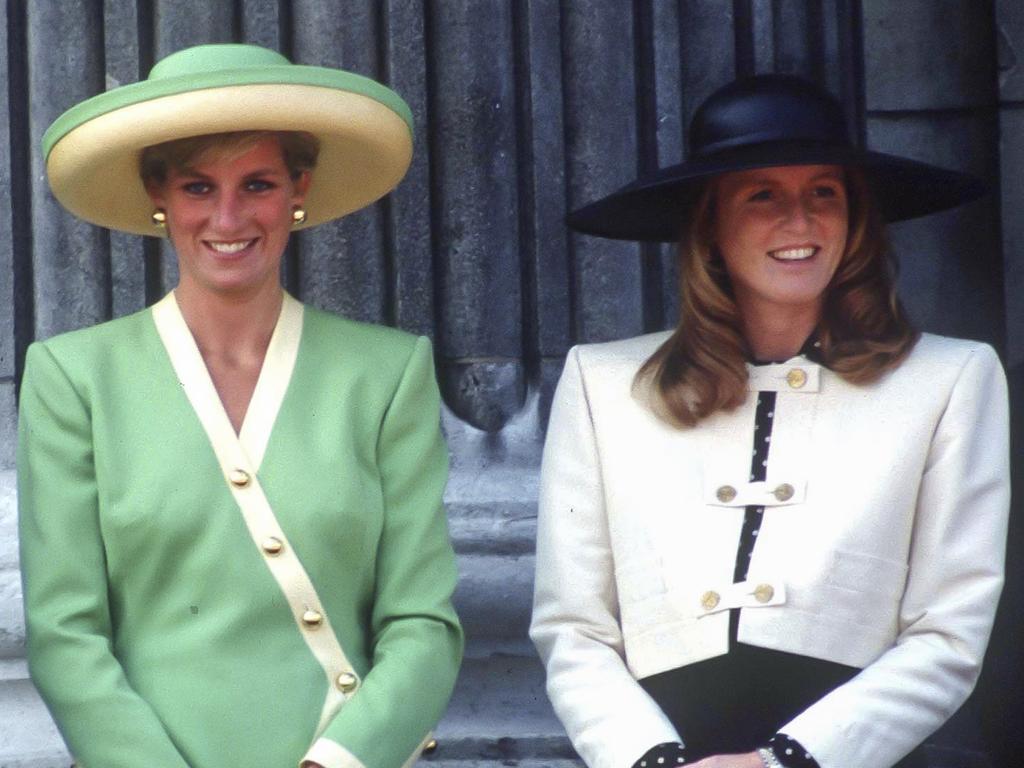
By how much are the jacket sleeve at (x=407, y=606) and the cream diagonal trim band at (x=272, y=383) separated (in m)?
0.19

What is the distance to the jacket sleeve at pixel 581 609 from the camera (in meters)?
3.85

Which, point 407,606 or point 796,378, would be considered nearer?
point 407,606

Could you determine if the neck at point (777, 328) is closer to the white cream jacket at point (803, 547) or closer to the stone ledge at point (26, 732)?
the white cream jacket at point (803, 547)

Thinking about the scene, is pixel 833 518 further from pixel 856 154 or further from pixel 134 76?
pixel 134 76

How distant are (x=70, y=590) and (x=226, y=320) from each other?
536mm

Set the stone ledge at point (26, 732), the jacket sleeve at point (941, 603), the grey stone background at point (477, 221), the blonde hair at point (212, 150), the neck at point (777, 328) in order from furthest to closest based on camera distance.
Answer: the grey stone background at point (477, 221), the stone ledge at point (26, 732), the neck at point (777, 328), the blonde hair at point (212, 150), the jacket sleeve at point (941, 603)

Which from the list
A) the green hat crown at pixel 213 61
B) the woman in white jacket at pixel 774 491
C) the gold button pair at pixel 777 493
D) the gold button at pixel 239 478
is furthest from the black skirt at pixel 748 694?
the green hat crown at pixel 213 61

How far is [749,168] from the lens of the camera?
3.96m

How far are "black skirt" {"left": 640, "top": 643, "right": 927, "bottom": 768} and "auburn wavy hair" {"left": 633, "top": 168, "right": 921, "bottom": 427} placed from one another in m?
0.43

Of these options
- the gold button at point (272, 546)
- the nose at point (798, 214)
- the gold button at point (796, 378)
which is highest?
the nose at point (798, 214)

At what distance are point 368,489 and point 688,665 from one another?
61cm

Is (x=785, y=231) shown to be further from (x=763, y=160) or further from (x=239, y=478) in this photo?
(x=239, y=478)

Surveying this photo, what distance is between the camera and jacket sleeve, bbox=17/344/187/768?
3674 millimetres

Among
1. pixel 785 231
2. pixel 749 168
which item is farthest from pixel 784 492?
pixel 749 168
